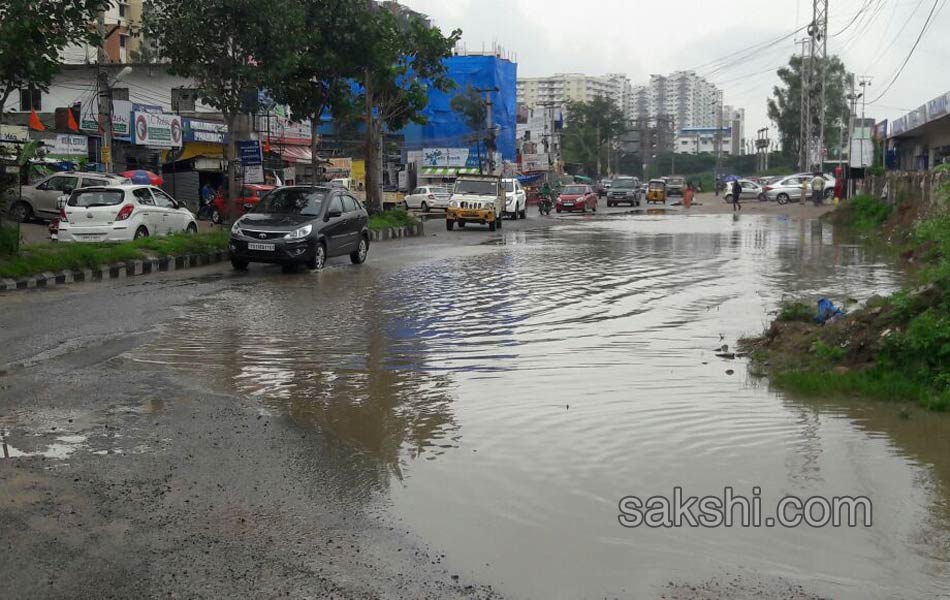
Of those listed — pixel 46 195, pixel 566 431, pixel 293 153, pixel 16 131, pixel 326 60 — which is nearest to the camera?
pixel 566 431

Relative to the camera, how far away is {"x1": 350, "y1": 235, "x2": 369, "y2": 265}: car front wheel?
69.8 feet

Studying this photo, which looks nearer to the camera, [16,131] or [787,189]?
[16,131]

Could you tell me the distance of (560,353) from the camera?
33.7ft

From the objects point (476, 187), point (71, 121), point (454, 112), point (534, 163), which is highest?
point (454, 112)

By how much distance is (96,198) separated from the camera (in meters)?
22.1

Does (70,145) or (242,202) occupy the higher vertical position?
A: (70,145)

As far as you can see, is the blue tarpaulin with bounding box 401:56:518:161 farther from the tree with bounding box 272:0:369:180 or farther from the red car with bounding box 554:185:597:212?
the tree with bounding box 272:0:369:180

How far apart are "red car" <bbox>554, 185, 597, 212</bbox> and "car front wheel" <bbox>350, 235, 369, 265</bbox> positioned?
114 feet

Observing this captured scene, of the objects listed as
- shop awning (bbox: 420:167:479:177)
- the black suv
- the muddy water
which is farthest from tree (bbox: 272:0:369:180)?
shop awning (bbox: 420:167:479:177)

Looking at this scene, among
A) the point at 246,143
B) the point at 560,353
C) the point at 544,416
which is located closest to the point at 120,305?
the point at 560,353

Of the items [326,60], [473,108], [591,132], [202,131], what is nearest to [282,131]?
[202,131]

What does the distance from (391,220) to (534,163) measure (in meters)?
58.4

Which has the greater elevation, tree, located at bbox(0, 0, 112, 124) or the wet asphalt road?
tree, located at bbox(0, 0, 112, 124)

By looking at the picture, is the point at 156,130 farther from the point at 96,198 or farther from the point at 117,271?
the point at 117,271
